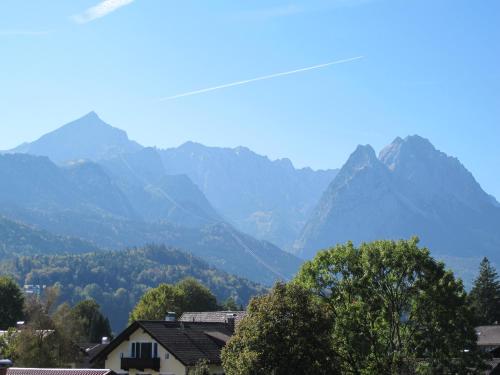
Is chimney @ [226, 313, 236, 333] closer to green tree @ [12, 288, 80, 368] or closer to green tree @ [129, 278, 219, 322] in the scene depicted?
green tree @ [12, 288, 80, 368]

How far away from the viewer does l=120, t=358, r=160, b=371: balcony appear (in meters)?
67.1

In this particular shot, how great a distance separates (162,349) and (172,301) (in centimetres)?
7173

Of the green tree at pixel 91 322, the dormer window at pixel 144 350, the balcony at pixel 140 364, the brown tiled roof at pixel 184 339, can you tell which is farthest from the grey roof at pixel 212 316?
the green tree at pixel 91 322

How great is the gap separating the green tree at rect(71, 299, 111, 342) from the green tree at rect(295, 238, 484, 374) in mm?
96132

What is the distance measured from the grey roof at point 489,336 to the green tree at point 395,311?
117ft

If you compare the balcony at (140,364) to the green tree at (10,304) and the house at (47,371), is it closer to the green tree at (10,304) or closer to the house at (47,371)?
the house at (47,371)

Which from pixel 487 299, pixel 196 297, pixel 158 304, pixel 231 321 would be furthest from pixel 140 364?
pixel 196 297

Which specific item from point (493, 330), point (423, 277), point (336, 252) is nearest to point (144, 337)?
point (336, 252)

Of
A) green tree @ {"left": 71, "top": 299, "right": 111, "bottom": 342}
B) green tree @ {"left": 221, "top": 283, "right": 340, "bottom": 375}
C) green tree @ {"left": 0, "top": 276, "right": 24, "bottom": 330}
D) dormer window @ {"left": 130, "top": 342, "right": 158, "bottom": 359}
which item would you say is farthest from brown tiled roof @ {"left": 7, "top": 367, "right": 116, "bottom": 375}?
green tree @ {"left": 71, "top": 299, "right": 111, "bottom": 342}

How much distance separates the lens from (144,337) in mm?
68812

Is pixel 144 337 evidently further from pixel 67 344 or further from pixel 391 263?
A: pixel 391 263

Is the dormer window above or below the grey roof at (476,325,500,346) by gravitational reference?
above

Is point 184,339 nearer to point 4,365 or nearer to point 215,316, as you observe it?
point 215,316

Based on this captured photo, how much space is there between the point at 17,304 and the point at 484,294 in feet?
237
